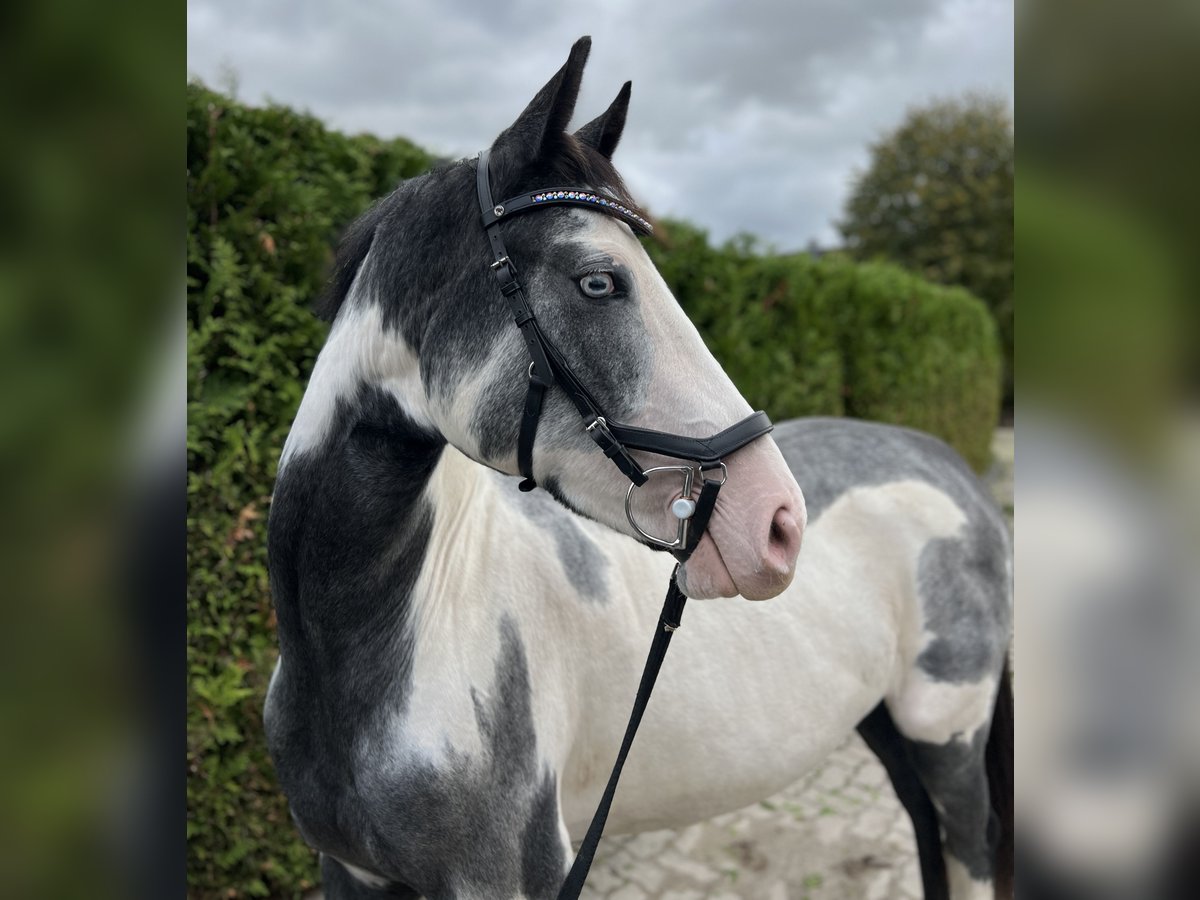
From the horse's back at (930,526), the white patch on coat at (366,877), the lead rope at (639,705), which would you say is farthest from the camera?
the horse's back at (930,526)

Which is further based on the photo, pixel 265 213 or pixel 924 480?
pixel 265 213

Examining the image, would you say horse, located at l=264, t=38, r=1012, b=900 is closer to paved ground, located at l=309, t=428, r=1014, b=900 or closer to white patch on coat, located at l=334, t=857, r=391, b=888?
white patch on coat, located at l=334, t=857, r=391, b=888

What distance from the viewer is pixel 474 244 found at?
137cm

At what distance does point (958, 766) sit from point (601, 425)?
1.91 meters

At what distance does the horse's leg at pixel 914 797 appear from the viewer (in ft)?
8.74

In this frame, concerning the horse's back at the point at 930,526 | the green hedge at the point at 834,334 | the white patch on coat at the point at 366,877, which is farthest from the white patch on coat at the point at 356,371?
the green hedge at the point at 834,334

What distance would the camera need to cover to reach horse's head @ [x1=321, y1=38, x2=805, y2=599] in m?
1.27

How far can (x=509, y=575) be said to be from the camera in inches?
67.6

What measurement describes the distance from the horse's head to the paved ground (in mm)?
2781

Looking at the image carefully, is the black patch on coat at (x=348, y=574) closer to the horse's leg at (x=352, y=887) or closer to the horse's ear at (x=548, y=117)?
the horse's leg at (x=352, y=887)
